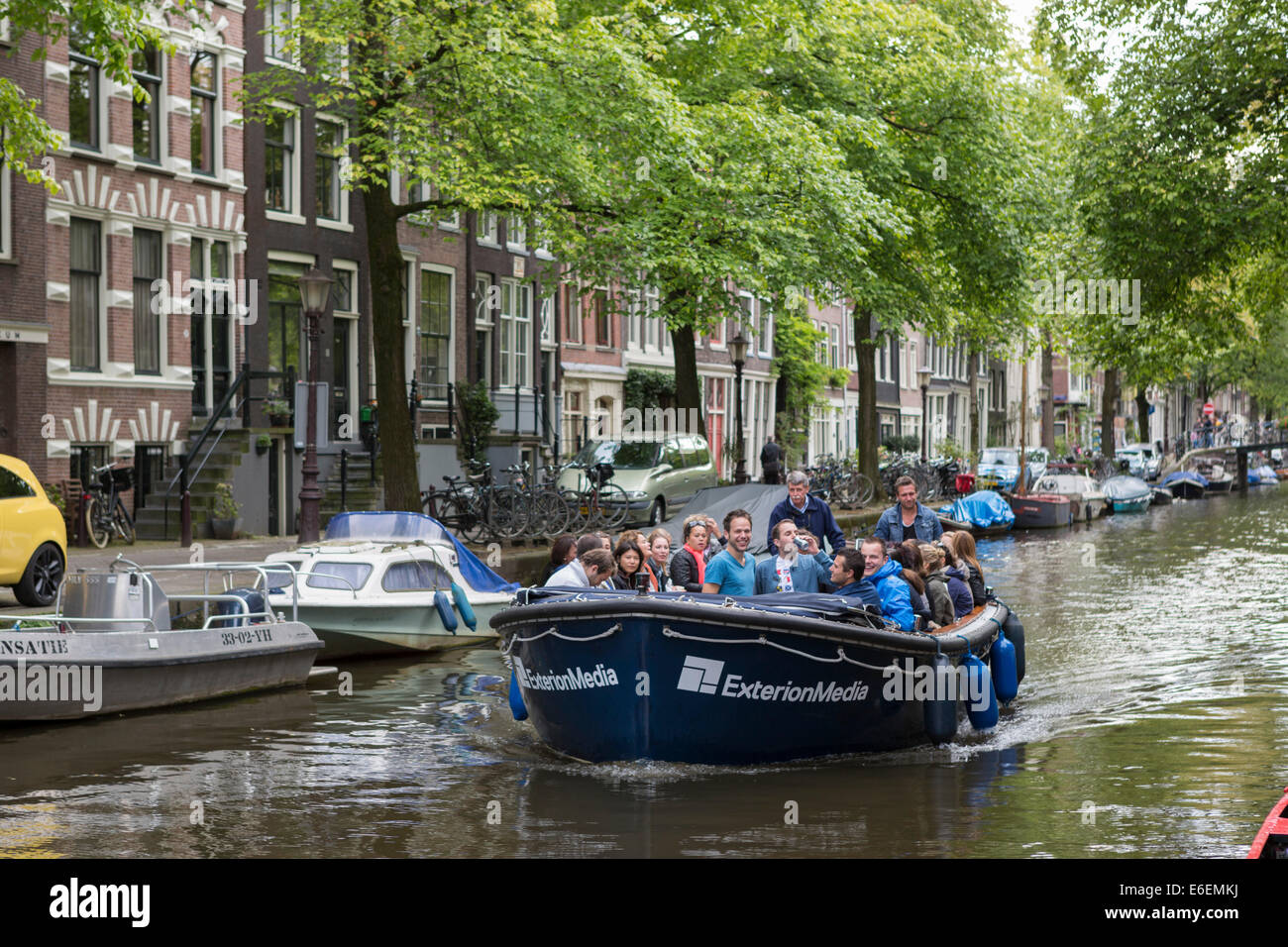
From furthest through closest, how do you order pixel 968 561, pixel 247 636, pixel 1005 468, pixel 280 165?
pixel 1005 468, pixel 280 165, pixel 247 636, pixel 968 561

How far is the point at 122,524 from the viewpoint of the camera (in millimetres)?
25656

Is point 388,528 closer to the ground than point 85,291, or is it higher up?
closer to the ground

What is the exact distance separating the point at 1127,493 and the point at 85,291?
1429 inches

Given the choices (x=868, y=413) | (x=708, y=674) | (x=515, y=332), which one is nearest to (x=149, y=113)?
(x=515, y=332)

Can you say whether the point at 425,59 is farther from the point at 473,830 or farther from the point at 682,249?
the point at 473,830

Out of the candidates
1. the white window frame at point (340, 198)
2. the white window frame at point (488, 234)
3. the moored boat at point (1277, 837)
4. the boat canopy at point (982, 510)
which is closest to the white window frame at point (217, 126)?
the white window frame at point (340, 198)

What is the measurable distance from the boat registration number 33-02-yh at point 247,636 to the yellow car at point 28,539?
3.51 meters

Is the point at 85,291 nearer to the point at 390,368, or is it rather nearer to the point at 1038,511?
the point at 390,368

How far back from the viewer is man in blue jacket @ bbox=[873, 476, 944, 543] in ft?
50.4

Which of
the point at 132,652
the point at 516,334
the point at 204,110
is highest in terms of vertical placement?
the point at 204,110

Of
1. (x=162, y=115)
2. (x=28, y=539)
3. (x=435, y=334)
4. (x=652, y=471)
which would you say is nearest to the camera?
(x=28, y=539)

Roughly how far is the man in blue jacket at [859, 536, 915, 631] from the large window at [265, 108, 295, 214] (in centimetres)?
2078

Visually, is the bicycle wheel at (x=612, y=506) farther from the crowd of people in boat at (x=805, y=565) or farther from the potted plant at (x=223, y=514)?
the crowd of people in boat at (x=805, y=565)
